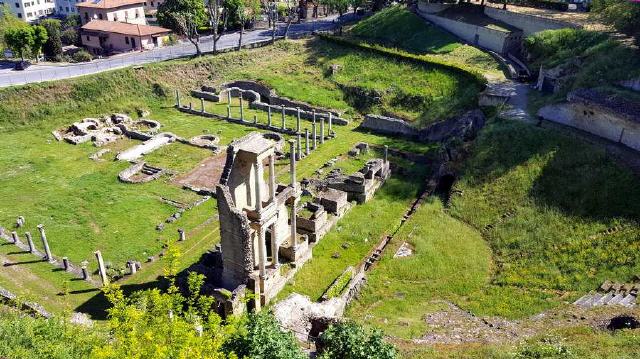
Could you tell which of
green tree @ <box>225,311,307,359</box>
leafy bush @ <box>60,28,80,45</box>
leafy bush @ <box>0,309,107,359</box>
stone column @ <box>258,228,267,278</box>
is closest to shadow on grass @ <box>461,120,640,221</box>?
stone column @ <box>258,228,267,278</box>

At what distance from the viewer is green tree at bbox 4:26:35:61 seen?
6033 centimetres

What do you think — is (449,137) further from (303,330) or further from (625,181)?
(303,330)

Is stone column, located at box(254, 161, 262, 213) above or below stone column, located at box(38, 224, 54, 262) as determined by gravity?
above

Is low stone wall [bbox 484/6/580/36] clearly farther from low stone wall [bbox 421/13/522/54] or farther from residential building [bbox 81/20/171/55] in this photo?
residential building [bbox 81/20/171/55]

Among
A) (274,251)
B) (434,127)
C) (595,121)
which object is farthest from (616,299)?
(434,127)

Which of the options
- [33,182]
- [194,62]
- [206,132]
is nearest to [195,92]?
[194,62]

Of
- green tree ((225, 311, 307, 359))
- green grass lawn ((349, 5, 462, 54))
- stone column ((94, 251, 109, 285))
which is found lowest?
stone column ((94, 251, 109, 285))

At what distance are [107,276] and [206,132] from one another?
22576 mm

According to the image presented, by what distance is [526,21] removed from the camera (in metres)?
57.4

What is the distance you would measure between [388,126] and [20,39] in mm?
45560

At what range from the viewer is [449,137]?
4406 cm

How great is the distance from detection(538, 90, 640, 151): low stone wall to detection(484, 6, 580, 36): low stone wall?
2013 centimetres

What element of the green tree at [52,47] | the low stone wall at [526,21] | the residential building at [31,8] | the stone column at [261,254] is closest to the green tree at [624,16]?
the low stone wall at [526,21]

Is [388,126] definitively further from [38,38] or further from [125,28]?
[125,28]
